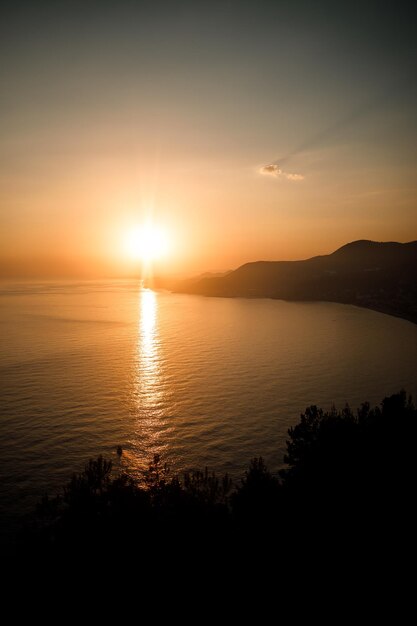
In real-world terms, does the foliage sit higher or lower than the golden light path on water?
higher

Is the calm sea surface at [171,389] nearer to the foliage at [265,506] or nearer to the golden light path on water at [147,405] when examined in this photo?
the golden light path on water at [147,405]

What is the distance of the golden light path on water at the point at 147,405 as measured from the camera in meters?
51.0

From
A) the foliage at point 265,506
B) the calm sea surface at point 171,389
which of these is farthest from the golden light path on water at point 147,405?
the foliage at point 265,506

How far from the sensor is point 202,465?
151 feet

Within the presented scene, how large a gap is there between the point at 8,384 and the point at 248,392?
59678mm

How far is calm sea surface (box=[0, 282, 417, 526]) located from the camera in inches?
1906

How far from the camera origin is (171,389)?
8131 centimetres

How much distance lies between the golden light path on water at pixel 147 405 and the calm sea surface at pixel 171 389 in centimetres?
29

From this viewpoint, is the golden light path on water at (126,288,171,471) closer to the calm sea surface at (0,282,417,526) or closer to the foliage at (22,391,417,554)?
the calm sea surface at (0,282,417,526)

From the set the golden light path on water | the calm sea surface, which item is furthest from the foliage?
the golden light path on water

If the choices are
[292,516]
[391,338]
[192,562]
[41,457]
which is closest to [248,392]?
[41,457]

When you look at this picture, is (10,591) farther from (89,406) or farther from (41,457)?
(89,406)

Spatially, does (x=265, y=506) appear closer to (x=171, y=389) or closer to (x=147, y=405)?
(x=147, y=405)

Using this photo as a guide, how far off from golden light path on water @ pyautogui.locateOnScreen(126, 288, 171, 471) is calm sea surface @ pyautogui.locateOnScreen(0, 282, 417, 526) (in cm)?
29
